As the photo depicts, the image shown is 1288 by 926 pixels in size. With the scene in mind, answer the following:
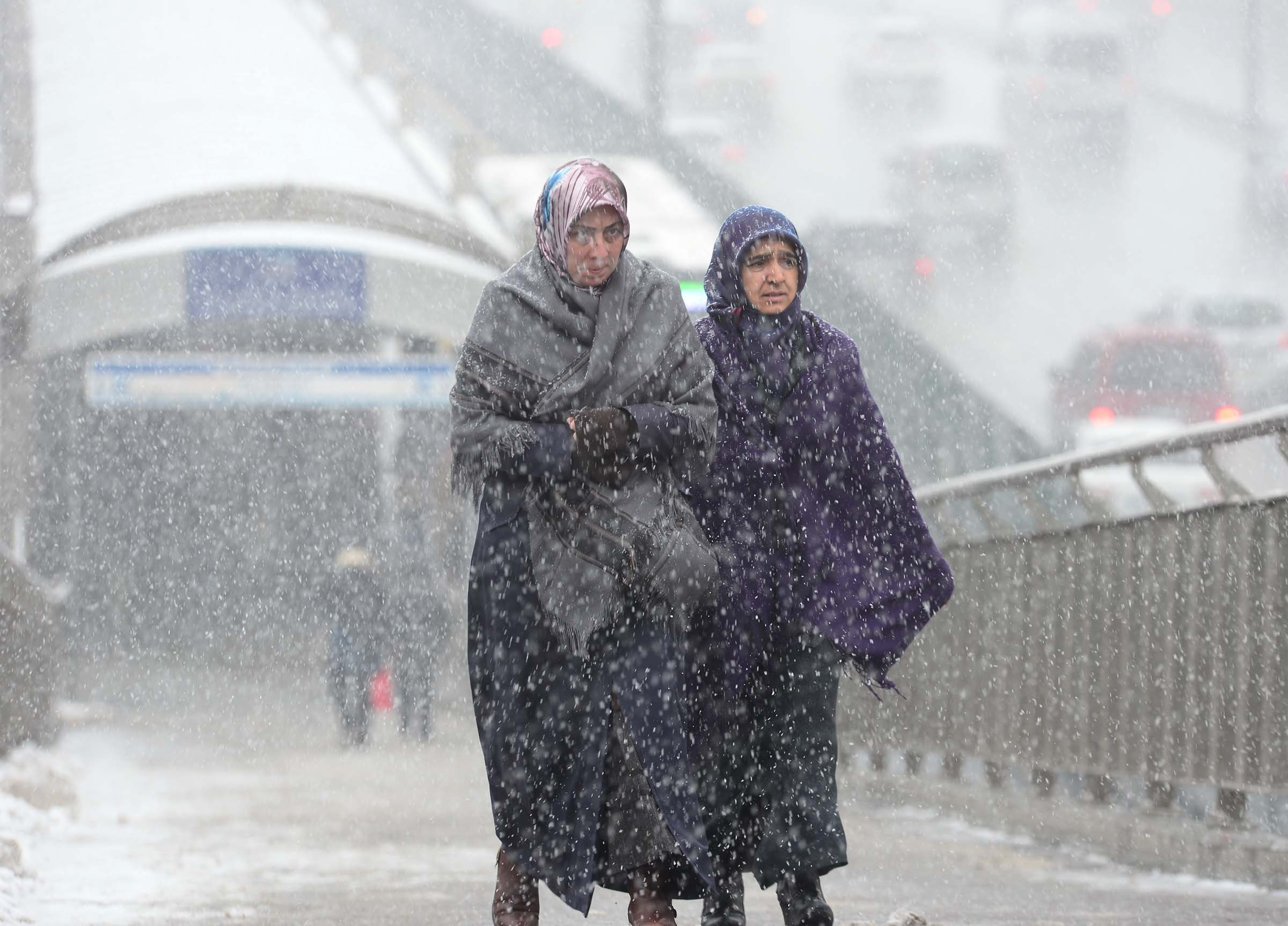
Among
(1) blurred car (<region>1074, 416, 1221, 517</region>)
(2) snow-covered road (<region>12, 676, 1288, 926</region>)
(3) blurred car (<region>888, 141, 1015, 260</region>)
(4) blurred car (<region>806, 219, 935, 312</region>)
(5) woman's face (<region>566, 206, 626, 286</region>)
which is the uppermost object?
(3) blurred car (<region>888, 141, 1015, 260</region>)

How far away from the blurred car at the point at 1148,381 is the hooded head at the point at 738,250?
2258 centimetres

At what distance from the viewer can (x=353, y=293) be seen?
835 inches

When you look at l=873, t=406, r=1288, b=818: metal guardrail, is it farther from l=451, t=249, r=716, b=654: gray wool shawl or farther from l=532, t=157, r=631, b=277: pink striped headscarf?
l=532, t=157, r=631, b=277: pink striped headscarf

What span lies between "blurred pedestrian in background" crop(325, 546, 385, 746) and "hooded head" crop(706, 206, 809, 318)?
8524 mm

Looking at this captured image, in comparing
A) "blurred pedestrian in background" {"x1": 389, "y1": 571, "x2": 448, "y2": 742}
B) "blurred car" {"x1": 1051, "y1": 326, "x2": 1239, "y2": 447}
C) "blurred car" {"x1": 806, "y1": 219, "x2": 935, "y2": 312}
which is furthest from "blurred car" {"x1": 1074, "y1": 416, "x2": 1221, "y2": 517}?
"blurred car" {"x1": 806, "y1": 219, "x2": 935, "y2": 312}

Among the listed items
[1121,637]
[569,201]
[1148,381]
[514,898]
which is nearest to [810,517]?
[569,201]

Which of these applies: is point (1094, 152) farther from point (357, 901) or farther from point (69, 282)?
point (357, 901)

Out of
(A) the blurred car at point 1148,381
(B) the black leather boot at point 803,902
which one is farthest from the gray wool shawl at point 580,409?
(A) the blurred car at point 1148,381

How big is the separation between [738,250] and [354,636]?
969cm

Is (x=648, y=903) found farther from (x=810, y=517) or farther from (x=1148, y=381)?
(x=1148, y=381)

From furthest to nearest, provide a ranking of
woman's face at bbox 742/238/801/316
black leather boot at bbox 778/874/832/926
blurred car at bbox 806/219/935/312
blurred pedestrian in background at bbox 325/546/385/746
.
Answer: blurred car at bbox 806/219/935/312 → blurred pedestrian in background at bbox 325/546/385/746 → woman's face at bbox 742/238/801/316 → black leather boot at bbox 778/874/832/926

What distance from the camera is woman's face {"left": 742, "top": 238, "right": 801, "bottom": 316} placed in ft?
15.5

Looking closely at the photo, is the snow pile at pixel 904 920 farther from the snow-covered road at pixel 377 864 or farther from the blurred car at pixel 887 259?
the blurred car at pixel 887 259

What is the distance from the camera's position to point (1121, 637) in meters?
7.07
